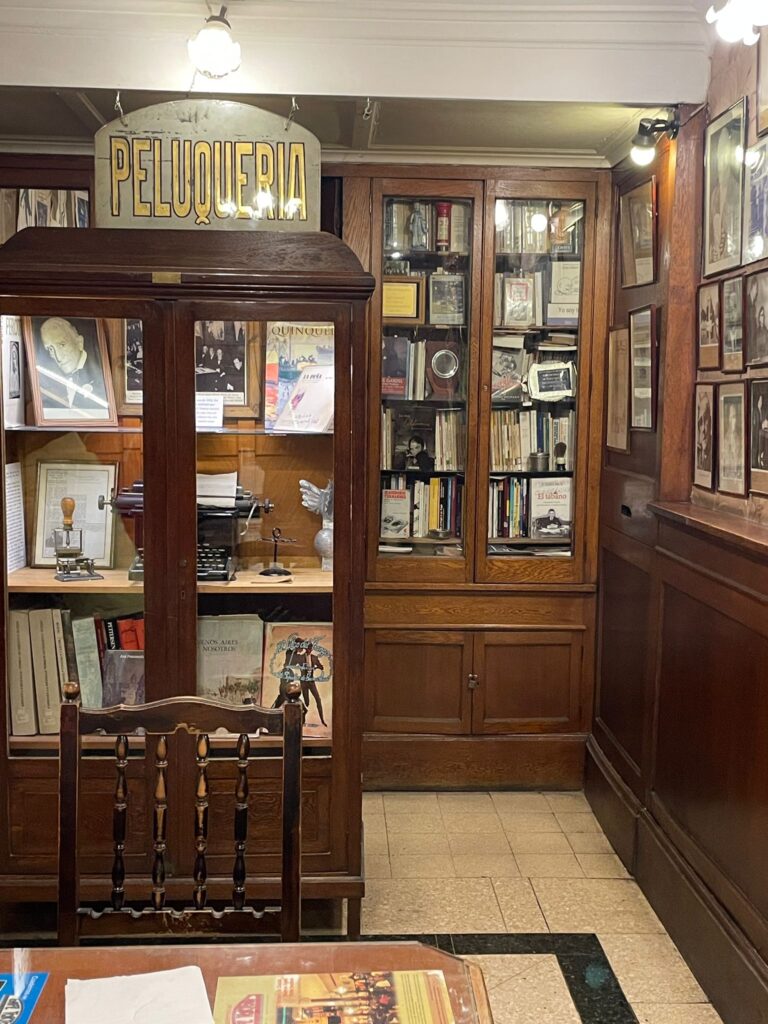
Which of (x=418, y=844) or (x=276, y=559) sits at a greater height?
(x=276, y=559)

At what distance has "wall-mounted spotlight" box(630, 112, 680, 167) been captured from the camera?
322 cm

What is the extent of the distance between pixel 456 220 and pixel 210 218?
54.3 inches

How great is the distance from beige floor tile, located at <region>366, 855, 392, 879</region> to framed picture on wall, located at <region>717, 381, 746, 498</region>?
1700 millimetres

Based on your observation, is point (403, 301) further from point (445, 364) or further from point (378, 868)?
point (378, 868)

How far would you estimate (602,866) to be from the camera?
11.7 ft

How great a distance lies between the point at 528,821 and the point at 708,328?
1977 millimetres

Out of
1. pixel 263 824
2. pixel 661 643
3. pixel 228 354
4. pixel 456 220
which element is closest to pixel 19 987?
pixel 263 824

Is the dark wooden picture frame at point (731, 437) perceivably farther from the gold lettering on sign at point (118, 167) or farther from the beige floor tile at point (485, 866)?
the gold lettering on sign at point (118, 167)

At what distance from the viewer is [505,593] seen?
4.21 metres

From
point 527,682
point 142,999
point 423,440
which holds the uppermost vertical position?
point 423,440

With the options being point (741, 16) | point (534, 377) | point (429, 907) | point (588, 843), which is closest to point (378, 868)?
point (429, 907)

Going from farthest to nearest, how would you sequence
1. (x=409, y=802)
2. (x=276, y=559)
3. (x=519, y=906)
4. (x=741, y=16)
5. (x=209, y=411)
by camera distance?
1. (x=409, y=802)
2. (x=519, y=906)
3. (x=276, y=559)
4. (x=209, y=411)
5. (x=741, y=16)

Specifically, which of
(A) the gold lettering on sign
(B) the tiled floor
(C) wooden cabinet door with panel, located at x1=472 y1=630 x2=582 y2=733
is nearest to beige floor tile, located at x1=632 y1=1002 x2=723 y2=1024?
(B) the tiled floor

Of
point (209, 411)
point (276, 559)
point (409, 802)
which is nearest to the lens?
point (209, 411)
